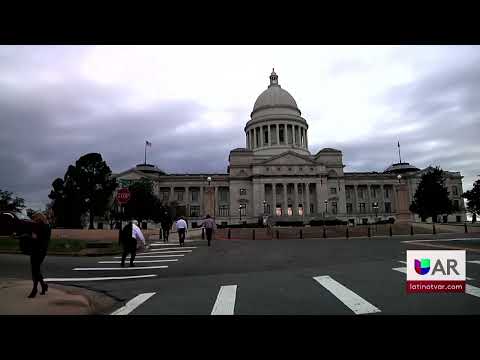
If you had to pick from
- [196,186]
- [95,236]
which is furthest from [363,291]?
[196,186]

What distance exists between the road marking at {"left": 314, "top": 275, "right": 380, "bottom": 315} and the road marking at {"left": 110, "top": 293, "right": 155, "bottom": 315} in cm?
438

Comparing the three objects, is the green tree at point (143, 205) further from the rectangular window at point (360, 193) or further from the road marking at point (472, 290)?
the rectangular window at point (360, 193)

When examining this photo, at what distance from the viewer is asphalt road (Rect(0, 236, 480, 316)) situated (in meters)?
6.18

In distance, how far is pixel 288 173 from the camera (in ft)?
275

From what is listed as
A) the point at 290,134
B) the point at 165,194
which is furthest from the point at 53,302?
the point at 290,134

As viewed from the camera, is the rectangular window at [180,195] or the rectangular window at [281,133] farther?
the rectangular window at [281,133]

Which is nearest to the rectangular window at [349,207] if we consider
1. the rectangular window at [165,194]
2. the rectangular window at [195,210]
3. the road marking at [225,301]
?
the rectangular window at [195,210]

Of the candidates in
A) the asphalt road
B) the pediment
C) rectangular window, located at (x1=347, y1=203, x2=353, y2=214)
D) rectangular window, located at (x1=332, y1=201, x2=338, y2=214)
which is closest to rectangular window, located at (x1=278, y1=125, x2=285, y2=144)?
the pediment

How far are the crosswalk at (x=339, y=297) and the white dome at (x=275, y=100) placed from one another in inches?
3484

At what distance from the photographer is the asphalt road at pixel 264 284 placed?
6.18 metres

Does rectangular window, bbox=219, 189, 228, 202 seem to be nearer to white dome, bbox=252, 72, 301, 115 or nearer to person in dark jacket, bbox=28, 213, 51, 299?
white dome, bbox=252, 72, 301, 115
